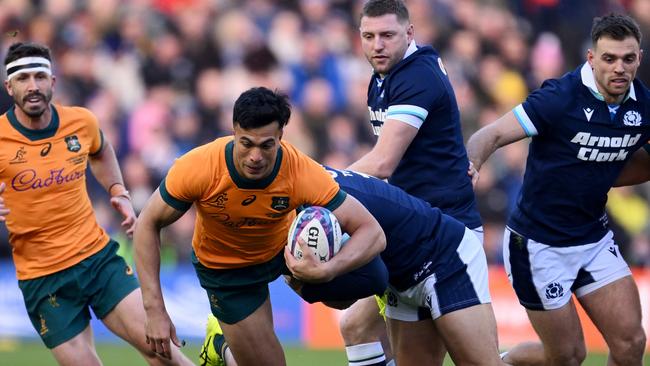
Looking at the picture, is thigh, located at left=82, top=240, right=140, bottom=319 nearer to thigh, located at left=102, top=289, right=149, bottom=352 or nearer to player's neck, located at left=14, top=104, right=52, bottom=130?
thigh, located at left=102, top=289, right=149, bottom=352

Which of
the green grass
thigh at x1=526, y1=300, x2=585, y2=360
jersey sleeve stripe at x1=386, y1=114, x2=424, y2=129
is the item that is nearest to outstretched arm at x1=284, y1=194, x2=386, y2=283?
jersey sleeve stripe at x1=386, y1=114, x2=424, y2=129

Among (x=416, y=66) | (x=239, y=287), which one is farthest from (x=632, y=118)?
(x=239, y=287)

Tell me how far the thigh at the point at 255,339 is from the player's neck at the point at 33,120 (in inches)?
82.7

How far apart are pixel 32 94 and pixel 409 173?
2.69 m

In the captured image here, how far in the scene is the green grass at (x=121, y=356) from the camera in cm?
1105

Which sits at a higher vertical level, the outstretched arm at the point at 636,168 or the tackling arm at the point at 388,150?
the tackling arm at the point at 388,150

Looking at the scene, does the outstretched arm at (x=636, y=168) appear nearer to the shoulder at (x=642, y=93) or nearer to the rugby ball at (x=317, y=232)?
the shoulder at (x=642, y=93)

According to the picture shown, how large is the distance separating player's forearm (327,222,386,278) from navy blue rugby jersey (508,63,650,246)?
1.73 meters

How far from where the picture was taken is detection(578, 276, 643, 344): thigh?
23.9 feet

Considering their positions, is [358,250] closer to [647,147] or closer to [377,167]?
[377,167]

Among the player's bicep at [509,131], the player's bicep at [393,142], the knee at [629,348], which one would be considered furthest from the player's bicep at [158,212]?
the knee at [629,348]

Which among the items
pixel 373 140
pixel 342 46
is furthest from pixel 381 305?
pixel 342 46

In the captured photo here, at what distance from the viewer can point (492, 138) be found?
7297 mm

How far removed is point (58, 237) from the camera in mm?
7688
